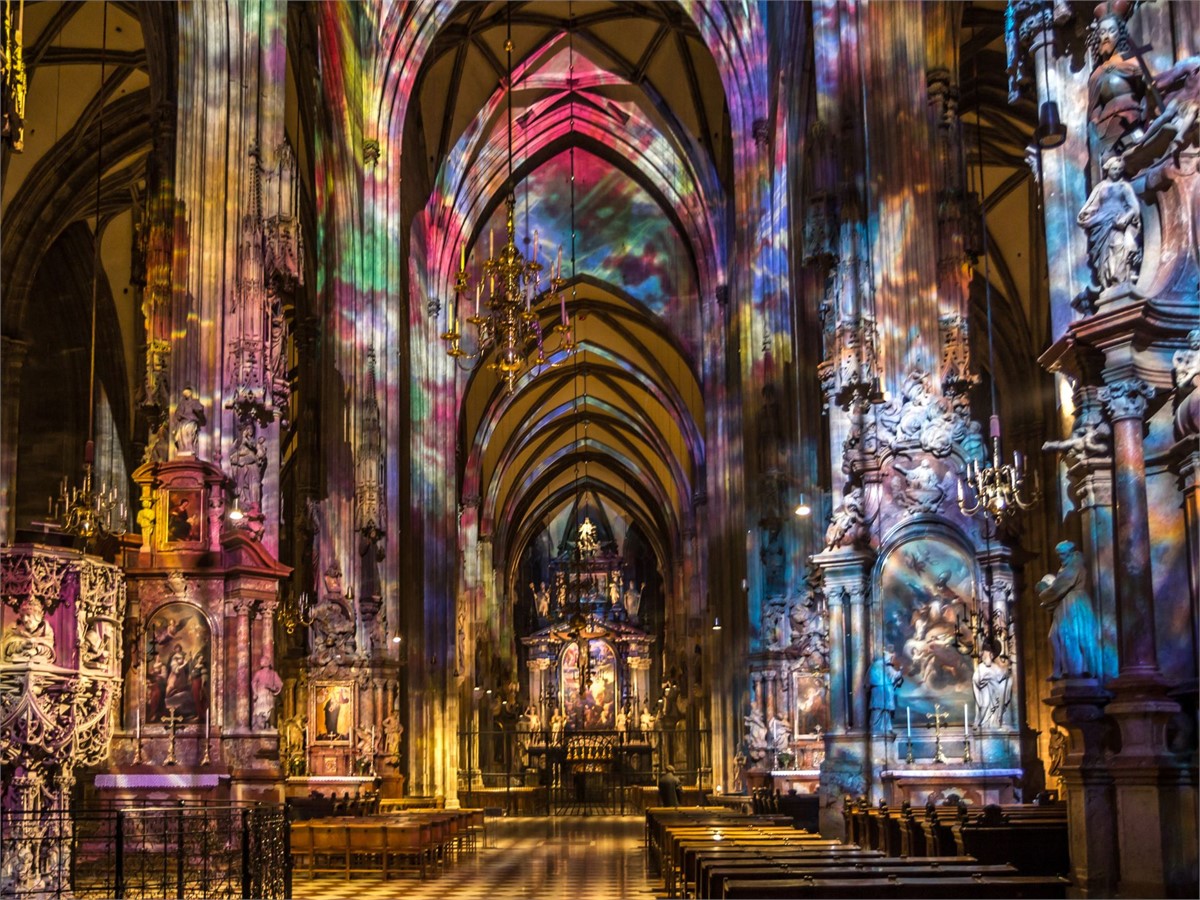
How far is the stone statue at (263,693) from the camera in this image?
622 inches

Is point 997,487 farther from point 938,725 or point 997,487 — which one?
point 938,725

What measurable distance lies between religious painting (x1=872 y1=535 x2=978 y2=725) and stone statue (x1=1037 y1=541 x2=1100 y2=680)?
748 cm

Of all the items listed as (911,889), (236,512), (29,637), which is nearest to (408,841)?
(236,512)

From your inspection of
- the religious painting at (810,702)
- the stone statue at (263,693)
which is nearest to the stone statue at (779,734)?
the religious painting at (810,702)

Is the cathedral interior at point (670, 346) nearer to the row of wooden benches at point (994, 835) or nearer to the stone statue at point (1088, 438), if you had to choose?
the stone statue at point (1088, 438)

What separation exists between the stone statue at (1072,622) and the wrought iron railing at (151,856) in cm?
561

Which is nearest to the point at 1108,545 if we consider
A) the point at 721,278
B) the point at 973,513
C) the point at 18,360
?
the point at 973,513

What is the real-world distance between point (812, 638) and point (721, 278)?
1468 cm

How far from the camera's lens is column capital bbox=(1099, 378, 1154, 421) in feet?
26.1

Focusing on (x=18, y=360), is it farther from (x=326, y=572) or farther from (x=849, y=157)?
(x=849, y=157)

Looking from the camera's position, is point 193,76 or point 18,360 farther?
point 18,360

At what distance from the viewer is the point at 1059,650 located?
8.30 meters

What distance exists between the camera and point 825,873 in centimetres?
838

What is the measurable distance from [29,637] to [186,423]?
6876 mm
